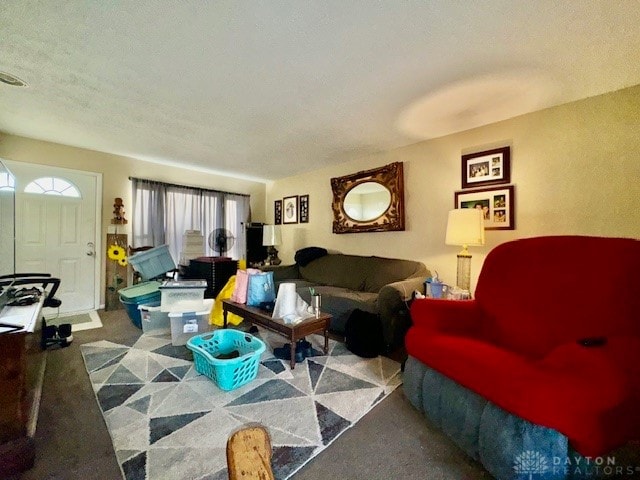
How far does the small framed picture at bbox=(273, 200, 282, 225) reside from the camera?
520cm

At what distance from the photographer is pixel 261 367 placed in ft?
7.07

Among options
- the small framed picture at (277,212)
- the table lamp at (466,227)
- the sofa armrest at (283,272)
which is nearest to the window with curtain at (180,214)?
the small framed picture at (277,212)

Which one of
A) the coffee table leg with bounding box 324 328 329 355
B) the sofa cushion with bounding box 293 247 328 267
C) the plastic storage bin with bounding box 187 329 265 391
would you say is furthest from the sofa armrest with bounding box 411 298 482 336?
the sofa cushion with bounding box 293 247 328 267

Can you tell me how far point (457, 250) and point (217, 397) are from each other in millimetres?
2662

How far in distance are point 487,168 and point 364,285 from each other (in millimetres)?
1870

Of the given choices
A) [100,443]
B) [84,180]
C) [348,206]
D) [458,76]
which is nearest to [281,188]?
[348,206]

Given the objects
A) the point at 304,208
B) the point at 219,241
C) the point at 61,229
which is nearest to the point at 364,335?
the point at 304,208

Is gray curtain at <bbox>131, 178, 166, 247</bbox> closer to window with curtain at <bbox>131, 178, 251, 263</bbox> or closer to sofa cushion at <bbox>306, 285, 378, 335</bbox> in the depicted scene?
window with curtain at <bbox>131, 178, 251, 263</bbox>

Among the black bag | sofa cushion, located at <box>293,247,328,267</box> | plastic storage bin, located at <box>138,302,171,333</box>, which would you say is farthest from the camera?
sofa cushion, located at <box>293,247,328,267</box>

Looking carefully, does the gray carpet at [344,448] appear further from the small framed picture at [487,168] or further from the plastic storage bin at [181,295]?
the small framed picture at [487,168]

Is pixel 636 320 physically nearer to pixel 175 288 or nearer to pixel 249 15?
pixel 249 15

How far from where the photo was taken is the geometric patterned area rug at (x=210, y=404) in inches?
50.2

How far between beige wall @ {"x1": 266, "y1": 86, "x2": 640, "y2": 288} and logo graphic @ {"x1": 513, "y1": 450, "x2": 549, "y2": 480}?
101 cm

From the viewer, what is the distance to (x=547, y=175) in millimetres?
2387
